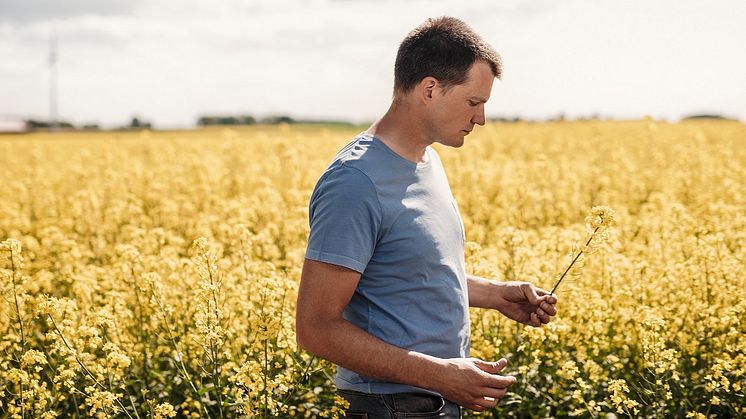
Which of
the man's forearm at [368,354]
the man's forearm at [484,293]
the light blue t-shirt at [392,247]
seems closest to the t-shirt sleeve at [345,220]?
the light blue t-shirt at [392,247]

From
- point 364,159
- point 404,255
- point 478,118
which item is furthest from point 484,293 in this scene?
point 364,159

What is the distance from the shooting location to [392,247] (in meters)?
2.31

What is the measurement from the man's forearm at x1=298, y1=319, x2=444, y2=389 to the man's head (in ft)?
2.24

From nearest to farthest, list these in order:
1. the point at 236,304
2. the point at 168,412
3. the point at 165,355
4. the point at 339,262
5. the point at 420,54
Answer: the point at 339,262, the point at 420,54, the point at 168,412, the point at 236,304, the point at 165,355

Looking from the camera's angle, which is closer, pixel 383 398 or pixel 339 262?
pixel 339 262

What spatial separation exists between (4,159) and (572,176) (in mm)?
14507

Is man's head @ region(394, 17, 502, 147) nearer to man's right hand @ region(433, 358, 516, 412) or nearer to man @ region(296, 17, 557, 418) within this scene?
man @ region(296, 17, 557, 418)

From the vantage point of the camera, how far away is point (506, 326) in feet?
14.5

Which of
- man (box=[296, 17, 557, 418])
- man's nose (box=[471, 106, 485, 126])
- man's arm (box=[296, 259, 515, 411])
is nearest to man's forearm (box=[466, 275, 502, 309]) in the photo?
man (box=[296, 17, 557, 418])

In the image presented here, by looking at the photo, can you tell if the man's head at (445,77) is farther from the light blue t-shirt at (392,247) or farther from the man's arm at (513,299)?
the man's arm at (513,299)

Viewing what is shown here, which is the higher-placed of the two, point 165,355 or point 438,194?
point 438,194

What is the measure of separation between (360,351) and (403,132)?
2.35ft

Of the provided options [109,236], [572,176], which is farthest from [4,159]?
[572,176]

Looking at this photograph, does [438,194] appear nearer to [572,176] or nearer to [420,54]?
[420,54]
